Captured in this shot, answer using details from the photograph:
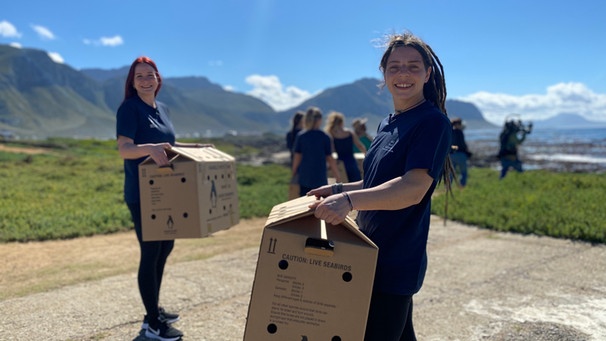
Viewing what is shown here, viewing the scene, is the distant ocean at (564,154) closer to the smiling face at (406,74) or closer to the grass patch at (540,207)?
the grass patch at (540,207)

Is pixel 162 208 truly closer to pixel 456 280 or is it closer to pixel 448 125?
pixel 448 125

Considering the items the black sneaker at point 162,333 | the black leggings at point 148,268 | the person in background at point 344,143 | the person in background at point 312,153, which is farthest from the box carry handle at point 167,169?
the person in background at point 344,143

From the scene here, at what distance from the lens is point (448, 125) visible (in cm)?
219

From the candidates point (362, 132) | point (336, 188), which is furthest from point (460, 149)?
point (336, 188)

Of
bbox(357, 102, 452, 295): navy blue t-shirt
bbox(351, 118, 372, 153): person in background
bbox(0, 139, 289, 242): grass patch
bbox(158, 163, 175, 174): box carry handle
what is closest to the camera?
bbox(357, 102, 452, 295): navy blue t-shirt

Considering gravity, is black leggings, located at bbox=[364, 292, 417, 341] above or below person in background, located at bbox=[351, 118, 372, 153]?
below

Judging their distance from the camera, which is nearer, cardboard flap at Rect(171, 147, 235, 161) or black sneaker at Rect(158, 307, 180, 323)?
cardboard flap at Rect(171, 147, 235, 161)

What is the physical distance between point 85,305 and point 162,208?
A: 5.70ft

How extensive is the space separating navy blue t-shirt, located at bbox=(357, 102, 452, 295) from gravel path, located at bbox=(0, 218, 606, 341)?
212 centimetres

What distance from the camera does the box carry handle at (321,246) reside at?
2.01 metres

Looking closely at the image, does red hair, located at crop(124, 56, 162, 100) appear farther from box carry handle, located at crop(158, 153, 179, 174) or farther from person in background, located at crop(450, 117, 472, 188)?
person in background, located at crop(450, 117, 472, 188)

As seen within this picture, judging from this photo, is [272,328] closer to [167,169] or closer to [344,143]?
[167,169]

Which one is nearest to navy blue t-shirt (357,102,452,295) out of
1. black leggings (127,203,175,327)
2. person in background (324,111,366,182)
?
black leggings (127,203,175,327)

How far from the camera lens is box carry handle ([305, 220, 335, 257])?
2.01 meters
